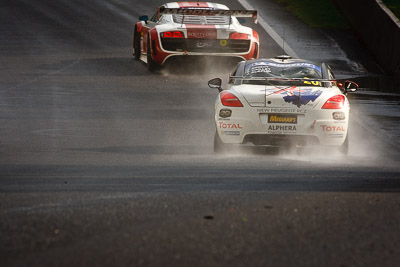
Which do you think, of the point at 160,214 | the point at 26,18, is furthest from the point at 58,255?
the point at 26,18

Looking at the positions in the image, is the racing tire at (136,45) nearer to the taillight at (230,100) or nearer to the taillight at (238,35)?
the taillight at (238,35)

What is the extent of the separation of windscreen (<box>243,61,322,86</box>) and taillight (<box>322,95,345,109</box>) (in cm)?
57

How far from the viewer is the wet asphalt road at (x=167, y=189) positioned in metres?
6.57

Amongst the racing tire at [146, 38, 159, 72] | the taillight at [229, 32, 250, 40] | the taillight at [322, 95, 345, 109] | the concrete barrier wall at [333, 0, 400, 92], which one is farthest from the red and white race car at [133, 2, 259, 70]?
the taillight at [322, 95, 345, 109]

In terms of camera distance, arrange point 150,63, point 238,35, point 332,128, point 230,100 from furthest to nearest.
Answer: point 150,63 → point 238,35 → point 230,100 → point 332,128

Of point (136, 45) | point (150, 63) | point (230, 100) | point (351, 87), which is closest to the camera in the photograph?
point (230, 100)

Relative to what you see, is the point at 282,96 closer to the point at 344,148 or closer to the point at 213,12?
the point at 344,148

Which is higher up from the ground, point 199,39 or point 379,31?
point 199,39

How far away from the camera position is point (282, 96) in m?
12.3

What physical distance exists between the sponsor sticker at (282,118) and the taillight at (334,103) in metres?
0.42

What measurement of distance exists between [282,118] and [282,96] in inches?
10.8

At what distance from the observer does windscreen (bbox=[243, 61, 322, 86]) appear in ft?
43.5

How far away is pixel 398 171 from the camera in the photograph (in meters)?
10.9

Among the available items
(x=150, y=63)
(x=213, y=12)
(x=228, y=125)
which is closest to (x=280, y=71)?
(x=228, y=125)
